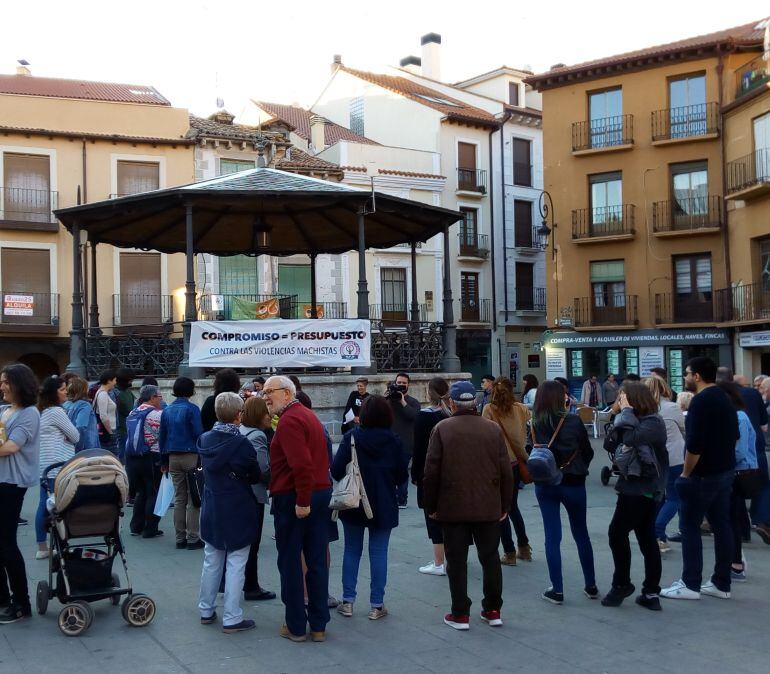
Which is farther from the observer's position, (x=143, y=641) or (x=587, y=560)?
(x=587, y=560)

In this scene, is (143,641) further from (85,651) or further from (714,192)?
(714,192)

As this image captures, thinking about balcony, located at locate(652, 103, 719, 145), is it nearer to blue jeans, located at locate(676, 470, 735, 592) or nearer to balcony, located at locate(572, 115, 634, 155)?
balcony, located at locate(572, 115, 634, 155)

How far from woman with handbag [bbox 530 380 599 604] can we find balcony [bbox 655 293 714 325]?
25543mm

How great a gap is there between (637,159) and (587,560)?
27135mm

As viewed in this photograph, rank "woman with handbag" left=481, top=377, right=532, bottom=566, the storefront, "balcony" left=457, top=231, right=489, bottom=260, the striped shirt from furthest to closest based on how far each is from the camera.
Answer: "balcony" left=457, top=231, right=489, bottom=260, the storefront, "woman with handbag" left=481, top=377, right=532, bottom=566, the striped shirt

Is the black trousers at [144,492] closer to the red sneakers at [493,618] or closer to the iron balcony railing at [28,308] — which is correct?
the red sneakers at [493,618]

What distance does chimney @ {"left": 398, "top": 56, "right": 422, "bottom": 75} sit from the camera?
44344 mm

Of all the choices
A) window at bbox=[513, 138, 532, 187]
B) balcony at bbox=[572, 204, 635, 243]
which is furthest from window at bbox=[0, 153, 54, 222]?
window at bbox=[513, 138, 532, 187]

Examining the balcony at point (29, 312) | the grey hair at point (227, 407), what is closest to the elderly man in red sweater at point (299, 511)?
the grey hair at point (227, 407)

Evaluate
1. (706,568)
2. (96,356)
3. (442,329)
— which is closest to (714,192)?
(442,329)

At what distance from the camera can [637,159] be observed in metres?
31.8

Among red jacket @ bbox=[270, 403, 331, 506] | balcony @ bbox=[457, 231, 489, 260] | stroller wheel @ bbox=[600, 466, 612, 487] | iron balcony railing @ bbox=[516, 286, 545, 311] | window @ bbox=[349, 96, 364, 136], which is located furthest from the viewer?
window @ bbox=[349, 96, 364, 136]

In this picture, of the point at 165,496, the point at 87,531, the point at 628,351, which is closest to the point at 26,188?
the point at 628,351

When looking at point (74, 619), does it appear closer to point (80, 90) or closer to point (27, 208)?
point (27, 208)
